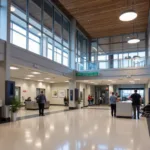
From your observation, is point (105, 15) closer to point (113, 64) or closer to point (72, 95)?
point (113, 64)

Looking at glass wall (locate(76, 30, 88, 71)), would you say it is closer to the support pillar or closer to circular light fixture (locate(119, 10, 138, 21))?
the support pillar

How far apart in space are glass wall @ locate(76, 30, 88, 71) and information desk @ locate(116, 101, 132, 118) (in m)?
6.68

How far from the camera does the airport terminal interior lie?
5.66 m

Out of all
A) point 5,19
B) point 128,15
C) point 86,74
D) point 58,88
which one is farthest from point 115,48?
point 5,19

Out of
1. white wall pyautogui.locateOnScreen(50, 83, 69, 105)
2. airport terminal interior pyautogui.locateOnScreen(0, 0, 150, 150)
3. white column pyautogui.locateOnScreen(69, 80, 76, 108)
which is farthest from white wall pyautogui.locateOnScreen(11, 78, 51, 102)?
white column pyautogui.locateOnScreen(69, 80, 76, 108)

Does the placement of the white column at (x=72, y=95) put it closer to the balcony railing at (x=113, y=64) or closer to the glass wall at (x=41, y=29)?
the balcony railing at (x=113, y=64)

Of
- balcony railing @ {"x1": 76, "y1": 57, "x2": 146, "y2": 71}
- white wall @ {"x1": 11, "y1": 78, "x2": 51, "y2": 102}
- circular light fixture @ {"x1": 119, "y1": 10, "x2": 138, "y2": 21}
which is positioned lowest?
white wall @ {"x1": 11, "y1": 78, "x2": 51, "y2": 102}

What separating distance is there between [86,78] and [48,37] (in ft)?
16.9

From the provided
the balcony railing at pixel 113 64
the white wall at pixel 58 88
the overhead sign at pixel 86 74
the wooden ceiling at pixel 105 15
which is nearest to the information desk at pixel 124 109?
the balcony railing at pixel 113 64

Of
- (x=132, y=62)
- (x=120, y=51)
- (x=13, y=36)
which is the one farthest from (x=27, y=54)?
(x=120, y=51)

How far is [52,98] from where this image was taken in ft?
70.3

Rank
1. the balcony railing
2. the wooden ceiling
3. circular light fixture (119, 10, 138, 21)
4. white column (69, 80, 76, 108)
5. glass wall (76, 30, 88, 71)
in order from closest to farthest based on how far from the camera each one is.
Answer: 1. circular light fixture (119, 10, 138, 21)
2. the wooden ceiling
3. the balcony railing
4. white column (69, 80, 76, 108)
5. glass wall (76, 30, 88, 71)

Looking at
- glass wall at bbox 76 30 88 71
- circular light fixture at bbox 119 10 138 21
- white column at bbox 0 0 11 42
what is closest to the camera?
circular light fixture at bbox 119 10 138 21

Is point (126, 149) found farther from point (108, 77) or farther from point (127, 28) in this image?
point (127, 28)
